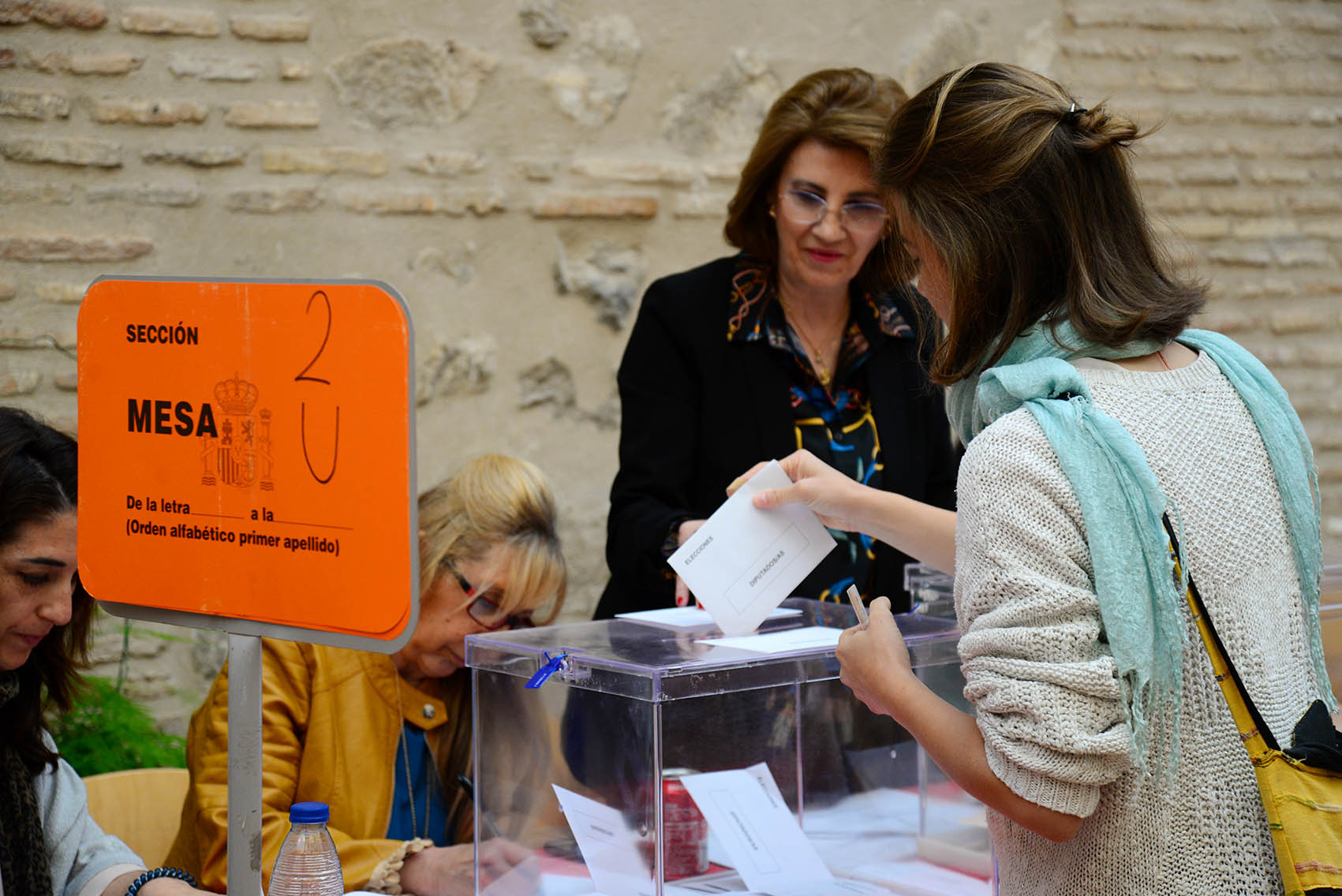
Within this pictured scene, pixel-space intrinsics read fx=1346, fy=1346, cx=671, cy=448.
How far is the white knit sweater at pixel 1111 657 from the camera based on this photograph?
3.79 ft

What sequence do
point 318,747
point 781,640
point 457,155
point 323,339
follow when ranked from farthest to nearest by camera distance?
1. point 457,155
2. point 318,747
3. point 781,640
4. point 323,339

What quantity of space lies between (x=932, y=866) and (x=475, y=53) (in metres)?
2.62

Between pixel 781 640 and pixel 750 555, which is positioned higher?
pixel 750 555

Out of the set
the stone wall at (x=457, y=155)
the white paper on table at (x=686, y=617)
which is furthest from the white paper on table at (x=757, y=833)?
the stone wall at (x=457, y=155)

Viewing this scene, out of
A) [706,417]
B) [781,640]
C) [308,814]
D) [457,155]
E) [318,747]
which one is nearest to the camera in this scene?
[308,814]

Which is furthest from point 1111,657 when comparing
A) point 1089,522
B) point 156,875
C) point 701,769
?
point 156,875

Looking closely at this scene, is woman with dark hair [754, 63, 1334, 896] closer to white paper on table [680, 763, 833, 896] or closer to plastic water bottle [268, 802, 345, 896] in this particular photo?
white paper on table [680, 763, 833, 896]

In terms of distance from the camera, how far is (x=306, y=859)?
53.9 inches

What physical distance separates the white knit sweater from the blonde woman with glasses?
1.07 meters

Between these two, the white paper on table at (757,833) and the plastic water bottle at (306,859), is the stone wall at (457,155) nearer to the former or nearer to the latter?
the white paper on table at (757,833)

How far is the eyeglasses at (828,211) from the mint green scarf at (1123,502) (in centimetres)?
116

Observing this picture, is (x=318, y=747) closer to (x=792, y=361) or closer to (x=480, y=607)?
(x=480, y=607)

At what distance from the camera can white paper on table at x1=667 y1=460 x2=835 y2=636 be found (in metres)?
1.79

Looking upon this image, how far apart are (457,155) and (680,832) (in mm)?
2451
